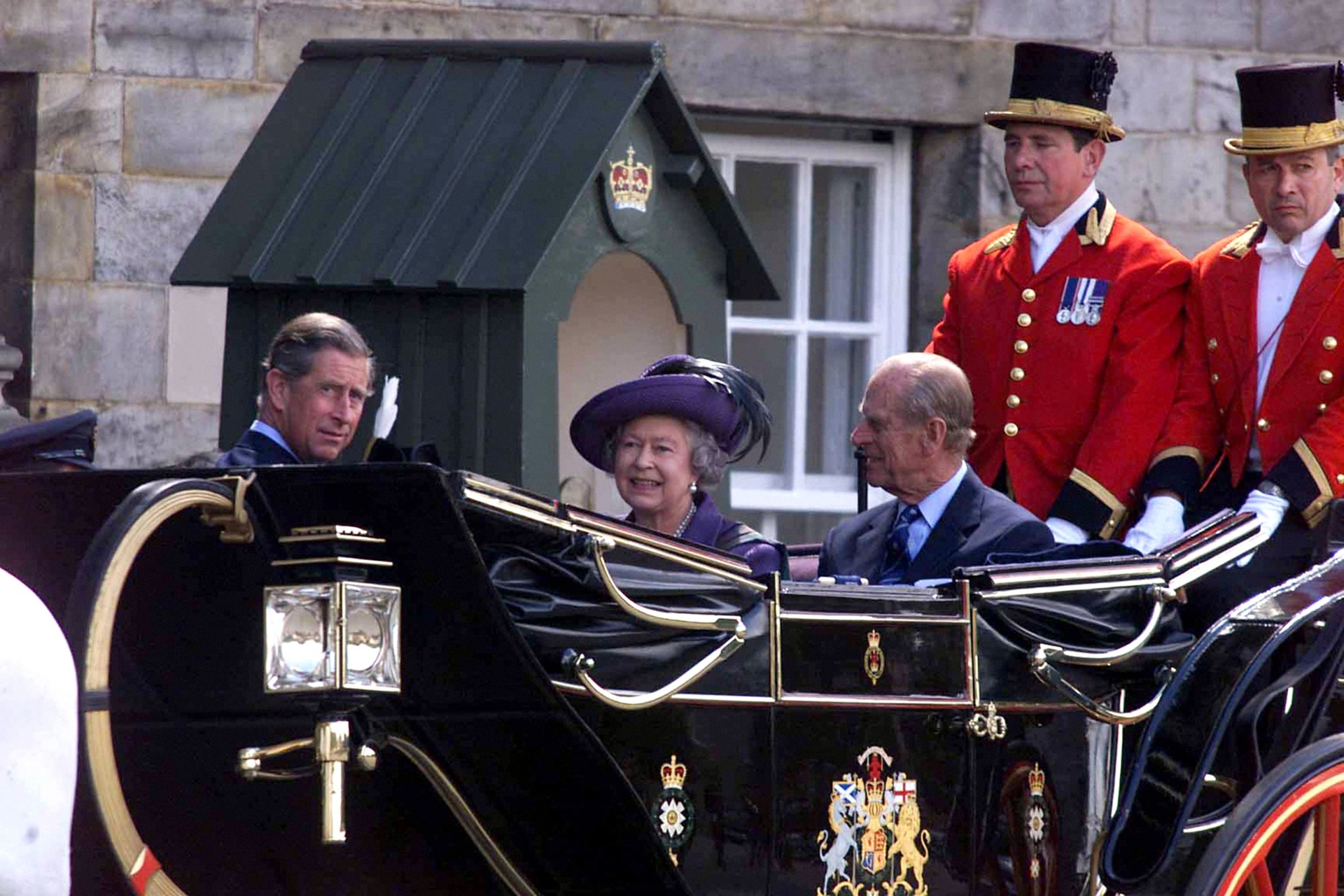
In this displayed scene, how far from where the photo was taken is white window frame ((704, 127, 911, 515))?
7.78 meters

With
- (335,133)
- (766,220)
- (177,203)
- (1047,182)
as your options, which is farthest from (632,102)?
(766,220)

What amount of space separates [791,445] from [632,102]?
2445 mm

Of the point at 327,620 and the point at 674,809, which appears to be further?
the point at 674,809

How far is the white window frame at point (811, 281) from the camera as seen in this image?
7.78 m

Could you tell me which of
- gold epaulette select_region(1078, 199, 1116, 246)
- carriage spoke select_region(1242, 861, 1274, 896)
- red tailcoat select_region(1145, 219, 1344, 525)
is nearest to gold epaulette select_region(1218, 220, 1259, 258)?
red tailcoat select_region(1145, 219, 1344, 525)

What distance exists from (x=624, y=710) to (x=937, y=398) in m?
1.03

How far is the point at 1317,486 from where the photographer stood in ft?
14.7

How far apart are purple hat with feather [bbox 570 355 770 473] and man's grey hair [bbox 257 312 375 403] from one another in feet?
1.45

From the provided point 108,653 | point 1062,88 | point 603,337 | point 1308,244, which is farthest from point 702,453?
point 603,337

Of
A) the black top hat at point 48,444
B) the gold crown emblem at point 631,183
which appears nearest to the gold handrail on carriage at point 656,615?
the black top hat at point 48,444

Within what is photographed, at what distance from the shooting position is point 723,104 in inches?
294

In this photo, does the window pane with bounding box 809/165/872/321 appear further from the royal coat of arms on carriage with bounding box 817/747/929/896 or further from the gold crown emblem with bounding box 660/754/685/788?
the gold crown emblem with bounding box 660/754/685/788

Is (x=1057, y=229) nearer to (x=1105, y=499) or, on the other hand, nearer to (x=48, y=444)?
(x=1105, y=499)

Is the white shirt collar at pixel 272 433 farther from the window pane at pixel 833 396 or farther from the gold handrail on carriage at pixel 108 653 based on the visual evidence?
the window pane at pixel 833 396
